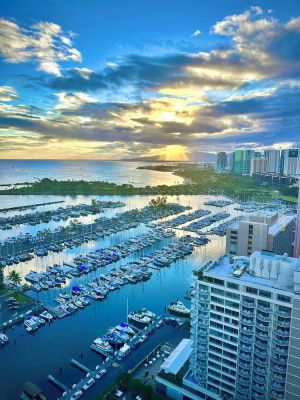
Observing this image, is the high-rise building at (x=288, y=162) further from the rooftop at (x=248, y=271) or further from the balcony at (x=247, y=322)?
the balcony at (x=247, y=322)

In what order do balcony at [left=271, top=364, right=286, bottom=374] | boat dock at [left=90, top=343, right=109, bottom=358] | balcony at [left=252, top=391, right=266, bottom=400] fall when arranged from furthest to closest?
boat dock at [left=90, top=343, right=109, bottom=358] → balcony at [left=252, top=391, right=266, bottom=400] → balcony at [left=271, top=364, right=286, bottom=374]

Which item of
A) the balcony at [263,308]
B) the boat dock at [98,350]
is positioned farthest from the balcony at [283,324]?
the boat dock at [98,350]

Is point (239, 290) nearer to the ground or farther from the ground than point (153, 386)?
farther from the ground

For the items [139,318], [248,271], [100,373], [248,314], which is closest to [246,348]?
[248,314]

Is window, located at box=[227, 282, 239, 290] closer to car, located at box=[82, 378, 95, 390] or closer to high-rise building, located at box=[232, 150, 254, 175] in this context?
car, located at box=[82, 378, 95, 390]

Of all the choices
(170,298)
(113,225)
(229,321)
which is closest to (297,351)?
(229,321)

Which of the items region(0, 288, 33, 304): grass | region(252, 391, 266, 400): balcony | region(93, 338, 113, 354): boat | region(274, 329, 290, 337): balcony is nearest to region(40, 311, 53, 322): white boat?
region(0, 288, 33, 304): grass

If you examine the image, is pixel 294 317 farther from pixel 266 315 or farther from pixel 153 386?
pixel 153 386
